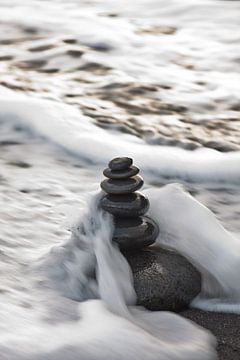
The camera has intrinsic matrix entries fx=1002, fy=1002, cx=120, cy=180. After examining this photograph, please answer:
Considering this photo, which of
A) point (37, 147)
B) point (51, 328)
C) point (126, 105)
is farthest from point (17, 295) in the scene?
point (126, 105)

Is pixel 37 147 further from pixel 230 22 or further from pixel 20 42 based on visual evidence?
pixel 230 22

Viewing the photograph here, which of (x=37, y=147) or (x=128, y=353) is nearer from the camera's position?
(x=128, y=353)

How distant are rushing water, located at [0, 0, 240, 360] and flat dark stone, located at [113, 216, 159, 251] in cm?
3

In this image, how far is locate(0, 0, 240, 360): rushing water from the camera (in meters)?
2.58

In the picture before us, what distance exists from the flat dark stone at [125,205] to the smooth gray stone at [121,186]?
0.09 feet

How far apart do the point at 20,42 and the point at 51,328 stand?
137 inches

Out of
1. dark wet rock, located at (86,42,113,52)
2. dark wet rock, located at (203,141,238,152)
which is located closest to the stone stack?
dark wet rock, located at (203,141,238,152)

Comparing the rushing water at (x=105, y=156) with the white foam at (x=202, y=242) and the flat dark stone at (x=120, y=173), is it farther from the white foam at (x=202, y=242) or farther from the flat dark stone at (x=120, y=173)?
the flat dark stone at (x=120, y=173)

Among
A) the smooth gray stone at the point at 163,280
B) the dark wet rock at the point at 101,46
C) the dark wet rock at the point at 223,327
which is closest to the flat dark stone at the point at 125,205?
the smooth gray stone at the point at 163,280

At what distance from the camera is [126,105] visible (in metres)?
4.73

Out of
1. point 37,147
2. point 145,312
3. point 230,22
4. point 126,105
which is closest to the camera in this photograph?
point 145,312

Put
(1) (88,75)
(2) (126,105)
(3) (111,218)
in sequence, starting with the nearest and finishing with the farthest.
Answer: (3) (111,218)
(2) (126,105)
(1) (88,75)

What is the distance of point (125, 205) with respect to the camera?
287 cm

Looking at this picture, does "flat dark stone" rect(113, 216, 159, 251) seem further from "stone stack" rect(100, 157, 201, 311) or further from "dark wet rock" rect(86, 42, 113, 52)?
"dark wet rock" rect(86, 42, 113, 52)
